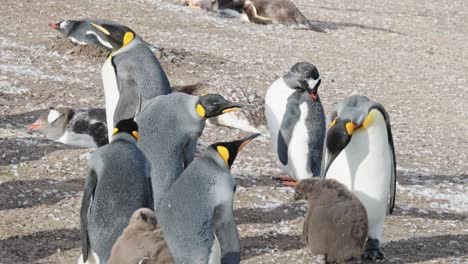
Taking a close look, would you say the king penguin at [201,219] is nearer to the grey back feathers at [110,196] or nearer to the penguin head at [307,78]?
the grey back feathers at [110,196]

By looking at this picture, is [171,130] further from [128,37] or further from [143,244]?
[128,37]

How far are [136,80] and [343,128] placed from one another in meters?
1.64

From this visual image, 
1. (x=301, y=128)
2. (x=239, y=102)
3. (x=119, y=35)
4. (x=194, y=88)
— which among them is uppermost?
(x=119, y=35)

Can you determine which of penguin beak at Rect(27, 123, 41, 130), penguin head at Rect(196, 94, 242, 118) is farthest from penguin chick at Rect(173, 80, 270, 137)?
penguin head at Rect(196, 94, 242, 118)

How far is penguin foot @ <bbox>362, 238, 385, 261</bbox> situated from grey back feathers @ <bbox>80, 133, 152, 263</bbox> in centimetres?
149

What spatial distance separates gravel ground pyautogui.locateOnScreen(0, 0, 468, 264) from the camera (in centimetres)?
593

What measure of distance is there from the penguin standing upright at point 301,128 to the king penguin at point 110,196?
261 cm

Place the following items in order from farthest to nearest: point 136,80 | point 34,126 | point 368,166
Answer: point 34,126
point 136,80
point 368,166

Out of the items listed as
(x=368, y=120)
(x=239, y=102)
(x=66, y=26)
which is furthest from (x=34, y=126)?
(x=368, y=120)

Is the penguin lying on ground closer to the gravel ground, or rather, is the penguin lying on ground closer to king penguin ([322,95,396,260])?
the gravel ground

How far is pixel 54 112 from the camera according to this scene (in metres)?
8.16

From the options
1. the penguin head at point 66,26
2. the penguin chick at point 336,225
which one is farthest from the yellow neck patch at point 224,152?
the penguin head at point 66,26

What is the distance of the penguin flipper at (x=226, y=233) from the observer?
15.2ft

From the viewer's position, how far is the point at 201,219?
462 centimetres
